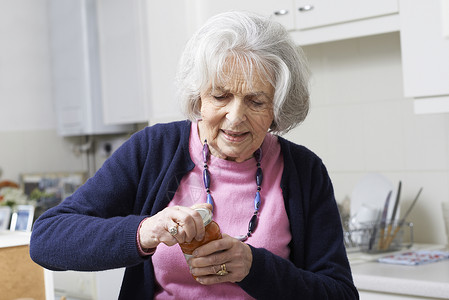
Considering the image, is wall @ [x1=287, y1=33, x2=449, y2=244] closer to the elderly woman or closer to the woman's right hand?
the elderly woman

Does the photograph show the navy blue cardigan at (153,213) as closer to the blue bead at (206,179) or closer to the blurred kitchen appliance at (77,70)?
Result: the blue bead at (206,179)

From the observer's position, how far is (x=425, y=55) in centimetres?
200

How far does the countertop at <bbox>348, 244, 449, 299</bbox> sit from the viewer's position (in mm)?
1780

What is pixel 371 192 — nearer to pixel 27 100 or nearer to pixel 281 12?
pixel 281 12

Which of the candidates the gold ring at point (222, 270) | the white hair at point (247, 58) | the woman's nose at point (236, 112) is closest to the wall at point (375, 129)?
the white hair at point (247, 58)

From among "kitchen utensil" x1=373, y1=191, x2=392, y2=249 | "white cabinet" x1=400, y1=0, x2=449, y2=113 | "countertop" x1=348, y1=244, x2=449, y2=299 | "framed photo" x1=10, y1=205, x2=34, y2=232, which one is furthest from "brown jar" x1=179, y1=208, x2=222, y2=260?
"kitchen utensil" x1=373, y1=191, x2=392, y2=249

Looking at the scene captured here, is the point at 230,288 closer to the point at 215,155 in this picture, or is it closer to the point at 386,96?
the point at 215,155

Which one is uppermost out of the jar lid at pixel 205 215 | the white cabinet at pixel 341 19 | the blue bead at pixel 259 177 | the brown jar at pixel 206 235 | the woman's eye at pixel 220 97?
the white cabinet at pixel 341 19

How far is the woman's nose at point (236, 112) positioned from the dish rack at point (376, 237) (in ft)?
3.66

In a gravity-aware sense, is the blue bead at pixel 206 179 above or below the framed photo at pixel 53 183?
above

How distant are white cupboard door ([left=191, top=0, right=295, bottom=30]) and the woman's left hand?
1328mm

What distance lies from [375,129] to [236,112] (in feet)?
4.58

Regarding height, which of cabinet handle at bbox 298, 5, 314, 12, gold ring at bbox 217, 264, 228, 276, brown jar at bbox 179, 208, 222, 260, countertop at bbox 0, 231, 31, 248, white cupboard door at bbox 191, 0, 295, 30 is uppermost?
white cupboard door at bbox 191, 0, 295, 30

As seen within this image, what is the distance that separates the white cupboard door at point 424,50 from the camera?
1962 mm
